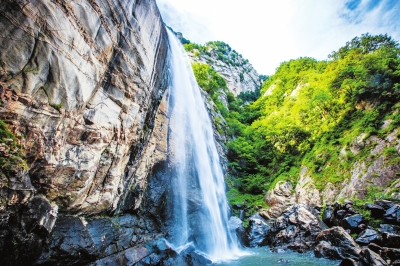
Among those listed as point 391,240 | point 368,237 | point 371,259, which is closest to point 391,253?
point 391,240

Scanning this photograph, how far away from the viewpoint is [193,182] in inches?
558

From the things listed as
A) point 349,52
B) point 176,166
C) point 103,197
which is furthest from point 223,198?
point 349,52

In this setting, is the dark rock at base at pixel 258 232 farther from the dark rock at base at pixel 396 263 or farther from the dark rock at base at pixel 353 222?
the dark rock at base at pixel 396 263


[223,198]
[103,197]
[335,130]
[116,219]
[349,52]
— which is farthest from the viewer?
[349,52]

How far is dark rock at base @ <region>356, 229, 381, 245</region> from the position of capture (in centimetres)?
896

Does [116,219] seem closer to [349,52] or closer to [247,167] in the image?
[247,167]

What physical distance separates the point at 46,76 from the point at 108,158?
3.65m

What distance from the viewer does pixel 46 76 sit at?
5191mm

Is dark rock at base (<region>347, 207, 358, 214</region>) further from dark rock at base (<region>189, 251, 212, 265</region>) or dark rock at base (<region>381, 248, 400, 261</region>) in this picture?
dark rock at base (<region>189, 251, 212, 265</region>)

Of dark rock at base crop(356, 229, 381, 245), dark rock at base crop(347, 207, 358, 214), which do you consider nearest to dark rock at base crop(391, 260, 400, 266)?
dark rock at base crop(356, 229, 381, 245)

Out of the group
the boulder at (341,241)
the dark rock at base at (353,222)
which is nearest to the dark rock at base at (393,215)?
the dark rock at base at (353,222)

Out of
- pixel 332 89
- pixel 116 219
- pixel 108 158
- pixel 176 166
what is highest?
pixel 332 89

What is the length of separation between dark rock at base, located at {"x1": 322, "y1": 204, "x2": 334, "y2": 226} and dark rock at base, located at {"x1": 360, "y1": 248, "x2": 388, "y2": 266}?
5717 millimetres

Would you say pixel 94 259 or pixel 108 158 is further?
pixel 108 158
